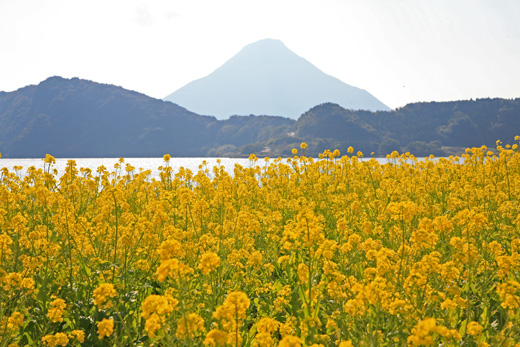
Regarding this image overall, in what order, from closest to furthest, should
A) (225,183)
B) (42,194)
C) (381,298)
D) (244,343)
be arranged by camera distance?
(381,298) → (244,343) → (42,194) → (225,183)

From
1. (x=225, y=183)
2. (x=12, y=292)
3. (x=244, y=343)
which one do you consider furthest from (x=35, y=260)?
(x=225, y=183)

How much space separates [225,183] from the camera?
837 cm

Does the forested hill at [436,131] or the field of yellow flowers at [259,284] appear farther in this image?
the forested hill at [436,131]

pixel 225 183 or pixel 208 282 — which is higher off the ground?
pixel 225 183

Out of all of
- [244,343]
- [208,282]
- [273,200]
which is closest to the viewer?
[244,343]

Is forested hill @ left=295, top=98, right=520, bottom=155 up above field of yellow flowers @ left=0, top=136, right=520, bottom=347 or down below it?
above

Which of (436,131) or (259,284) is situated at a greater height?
(436,131)

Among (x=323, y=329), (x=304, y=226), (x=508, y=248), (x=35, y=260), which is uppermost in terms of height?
(x=304, y=226)

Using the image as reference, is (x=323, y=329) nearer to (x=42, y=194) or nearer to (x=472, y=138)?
(x=42, y=194)

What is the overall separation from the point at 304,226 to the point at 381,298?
1013 mm

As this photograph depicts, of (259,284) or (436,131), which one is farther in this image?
(436,131)

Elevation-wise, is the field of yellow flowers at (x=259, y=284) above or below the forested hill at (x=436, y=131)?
below

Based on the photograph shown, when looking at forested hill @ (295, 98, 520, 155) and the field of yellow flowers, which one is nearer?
the field of yellow flowers

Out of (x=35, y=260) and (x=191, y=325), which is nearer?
(x=191, y=325)
